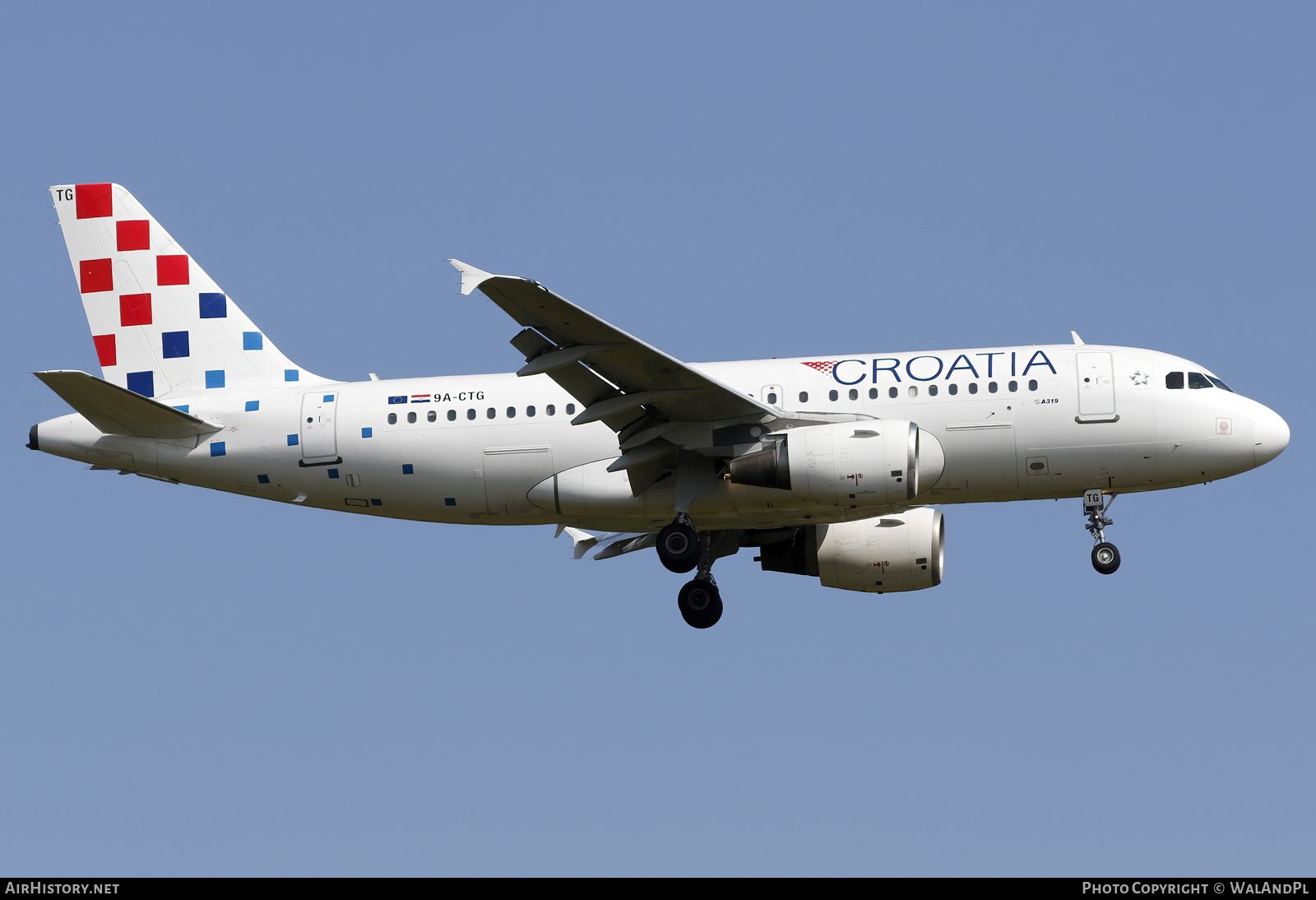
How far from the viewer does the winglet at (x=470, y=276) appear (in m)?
25.3

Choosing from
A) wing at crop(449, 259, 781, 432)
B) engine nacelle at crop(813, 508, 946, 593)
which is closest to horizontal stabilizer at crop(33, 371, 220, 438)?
wing at crop(449, 259, 781, 432)

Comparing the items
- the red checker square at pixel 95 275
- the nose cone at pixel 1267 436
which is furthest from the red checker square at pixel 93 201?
the nose cone at pixel 1267 436

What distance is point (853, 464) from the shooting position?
28.6 meters

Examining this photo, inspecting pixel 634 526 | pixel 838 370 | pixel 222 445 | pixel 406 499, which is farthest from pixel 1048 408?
pixel 222 445

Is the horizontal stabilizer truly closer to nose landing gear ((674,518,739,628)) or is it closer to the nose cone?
nose landing gear ((674,518,739,628))

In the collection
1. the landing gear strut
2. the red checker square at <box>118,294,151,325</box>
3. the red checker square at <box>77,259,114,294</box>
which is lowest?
the landing gear strut

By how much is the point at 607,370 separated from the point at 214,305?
1083cm

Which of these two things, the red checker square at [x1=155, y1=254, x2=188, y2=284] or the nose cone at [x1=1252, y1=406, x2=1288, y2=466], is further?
the red checker square at [x1=155, y1=254, x2=188, y2=284]

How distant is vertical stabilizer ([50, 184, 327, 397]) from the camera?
1345 inches

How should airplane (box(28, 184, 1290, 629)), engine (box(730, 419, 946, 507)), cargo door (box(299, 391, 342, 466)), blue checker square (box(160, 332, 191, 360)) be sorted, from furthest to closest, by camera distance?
blue checker square (box(160, 332, 191, 360))
cargo door (box(299, 391, 342, 466))
airplane (box(28, 184, 1290, 629))
engine (box(730, 419, 946, 507))

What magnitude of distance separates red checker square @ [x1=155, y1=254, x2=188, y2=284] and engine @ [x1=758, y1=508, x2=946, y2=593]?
14.3m

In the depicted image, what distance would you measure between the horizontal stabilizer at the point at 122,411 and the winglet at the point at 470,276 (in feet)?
28.9

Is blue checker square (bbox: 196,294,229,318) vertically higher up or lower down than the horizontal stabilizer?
higher up

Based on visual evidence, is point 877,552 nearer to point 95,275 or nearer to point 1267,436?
point 1267,436
